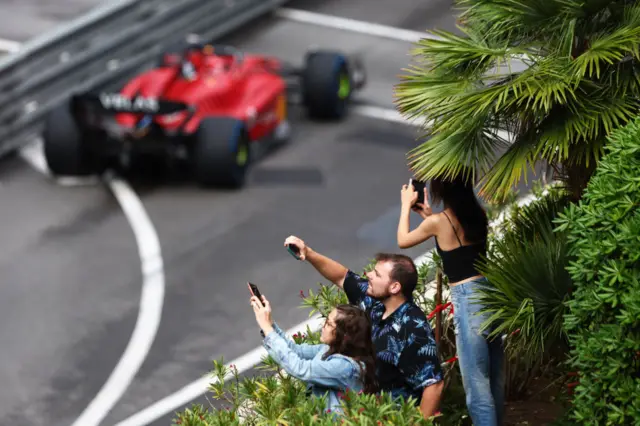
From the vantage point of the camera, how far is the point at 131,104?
14773 millimetres

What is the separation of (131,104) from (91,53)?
137 inches

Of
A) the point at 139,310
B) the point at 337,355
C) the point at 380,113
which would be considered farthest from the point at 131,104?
the point at 337,355

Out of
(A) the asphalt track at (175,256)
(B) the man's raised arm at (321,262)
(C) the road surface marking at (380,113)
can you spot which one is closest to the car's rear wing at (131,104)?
(A) the asphalt track at (175,256)

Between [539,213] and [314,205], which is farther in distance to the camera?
[314,205]

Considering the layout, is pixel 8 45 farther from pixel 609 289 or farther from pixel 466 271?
pixel 609 289

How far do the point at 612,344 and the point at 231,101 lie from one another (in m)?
10.2

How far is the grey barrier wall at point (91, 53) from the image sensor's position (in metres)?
16.8

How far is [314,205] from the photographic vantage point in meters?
15.0

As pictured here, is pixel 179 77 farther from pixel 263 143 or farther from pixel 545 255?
pixel 545 255

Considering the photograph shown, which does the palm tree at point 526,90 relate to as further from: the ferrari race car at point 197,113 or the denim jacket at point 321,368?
the ferrari race car at point 197,113

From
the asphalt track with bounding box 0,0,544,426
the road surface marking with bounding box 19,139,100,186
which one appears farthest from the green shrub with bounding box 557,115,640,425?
the road surface marking with bounding box 19,139,100,186

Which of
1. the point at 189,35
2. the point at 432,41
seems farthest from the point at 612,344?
the point at 189,35

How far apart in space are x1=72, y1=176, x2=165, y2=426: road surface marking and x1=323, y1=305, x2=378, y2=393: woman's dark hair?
14.5 feet

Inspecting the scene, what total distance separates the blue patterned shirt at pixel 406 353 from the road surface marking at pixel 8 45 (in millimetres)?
14555
